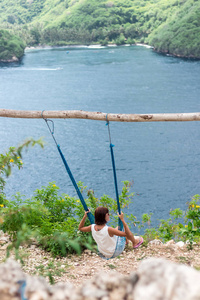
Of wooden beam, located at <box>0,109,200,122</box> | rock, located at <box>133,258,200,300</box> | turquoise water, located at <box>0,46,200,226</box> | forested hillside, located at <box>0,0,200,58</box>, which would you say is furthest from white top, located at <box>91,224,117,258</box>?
forested hillside, located at <box>0,0,200,58</box>

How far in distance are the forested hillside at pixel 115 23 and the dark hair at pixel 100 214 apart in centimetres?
4974

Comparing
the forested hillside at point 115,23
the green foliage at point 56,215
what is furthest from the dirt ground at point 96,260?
the forested hillside at point 115,23

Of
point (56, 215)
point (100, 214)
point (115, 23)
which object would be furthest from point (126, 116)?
point (115, 23)

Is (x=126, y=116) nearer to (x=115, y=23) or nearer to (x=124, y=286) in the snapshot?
(x=124, y=286)

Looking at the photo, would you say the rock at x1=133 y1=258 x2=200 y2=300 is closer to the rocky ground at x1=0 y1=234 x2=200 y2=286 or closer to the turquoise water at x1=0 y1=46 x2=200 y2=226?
the rocky ground at x1=0 y1=234 x2=200 y2=286

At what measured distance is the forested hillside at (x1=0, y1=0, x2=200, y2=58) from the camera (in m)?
56.1

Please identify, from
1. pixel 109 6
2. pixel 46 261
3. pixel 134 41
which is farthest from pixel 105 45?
pixel 46 261

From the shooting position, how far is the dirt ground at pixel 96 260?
352 centimetres

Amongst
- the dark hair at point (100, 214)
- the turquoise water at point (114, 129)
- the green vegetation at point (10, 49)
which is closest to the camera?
the dark hair at point (100, 214)

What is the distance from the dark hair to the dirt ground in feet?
2.17

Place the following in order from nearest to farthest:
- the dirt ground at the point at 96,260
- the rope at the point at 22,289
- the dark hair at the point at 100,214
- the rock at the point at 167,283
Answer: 1. the rock at the point at 167,283
2. the rope at the point at 22,289
3. the dark hair at the point at 100,214
4. the dirt ground at the point at 96,260

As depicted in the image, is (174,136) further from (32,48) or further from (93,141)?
(32,48)

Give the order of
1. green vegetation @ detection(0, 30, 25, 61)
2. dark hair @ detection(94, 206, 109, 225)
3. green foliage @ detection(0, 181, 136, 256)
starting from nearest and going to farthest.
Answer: dark hair @ detection(94, 206, 109, 225)
green foliage @ detection(0, 181, 136, 256)
green vegetation @ detection(0, 30, 25, 61)

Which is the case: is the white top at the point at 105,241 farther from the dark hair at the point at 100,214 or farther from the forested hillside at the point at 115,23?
the forested hillside at the point at 115,23
